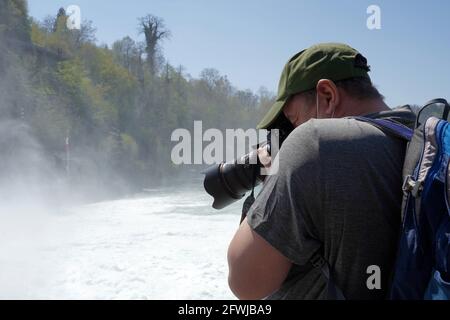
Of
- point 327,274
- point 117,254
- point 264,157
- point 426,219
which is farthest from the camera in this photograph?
point 117,254

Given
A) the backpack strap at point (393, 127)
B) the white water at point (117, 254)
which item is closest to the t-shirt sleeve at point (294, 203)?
the backpack strap at point (393, 127)

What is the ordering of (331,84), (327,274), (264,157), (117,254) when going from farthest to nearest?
(117,254)
(264,157)
(331,84)
(327,274)

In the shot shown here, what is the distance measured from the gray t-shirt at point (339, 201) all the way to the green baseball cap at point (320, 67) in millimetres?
179

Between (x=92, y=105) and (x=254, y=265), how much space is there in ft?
95.5

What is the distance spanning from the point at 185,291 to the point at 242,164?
18.6ft

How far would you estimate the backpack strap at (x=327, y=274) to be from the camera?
818mm

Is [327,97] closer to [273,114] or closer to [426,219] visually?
[273,114]

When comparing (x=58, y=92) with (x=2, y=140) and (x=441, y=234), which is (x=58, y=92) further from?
(x=441, y=234)

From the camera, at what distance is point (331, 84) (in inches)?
38.1

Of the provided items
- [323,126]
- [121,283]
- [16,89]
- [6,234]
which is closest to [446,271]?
[323,126]

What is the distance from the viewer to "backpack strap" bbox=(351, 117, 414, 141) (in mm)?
829

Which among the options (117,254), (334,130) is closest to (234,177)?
(334,130)

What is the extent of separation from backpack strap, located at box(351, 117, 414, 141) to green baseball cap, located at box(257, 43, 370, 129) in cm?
16

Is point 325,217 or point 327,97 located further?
point 327,97
